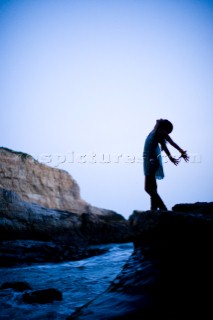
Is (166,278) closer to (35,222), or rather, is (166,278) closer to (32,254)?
(32,254)

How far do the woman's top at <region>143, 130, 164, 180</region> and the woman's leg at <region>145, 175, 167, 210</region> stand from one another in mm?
110

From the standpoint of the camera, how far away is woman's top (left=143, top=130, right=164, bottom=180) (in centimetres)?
454

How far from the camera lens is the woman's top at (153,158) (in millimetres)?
4535

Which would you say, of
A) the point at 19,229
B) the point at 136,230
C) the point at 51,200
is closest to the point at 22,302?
the point at 136,230

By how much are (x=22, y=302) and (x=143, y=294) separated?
1.75m

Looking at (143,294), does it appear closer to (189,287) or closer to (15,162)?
(189,287)

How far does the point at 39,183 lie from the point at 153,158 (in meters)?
24.4

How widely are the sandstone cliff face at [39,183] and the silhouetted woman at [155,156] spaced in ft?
66.1

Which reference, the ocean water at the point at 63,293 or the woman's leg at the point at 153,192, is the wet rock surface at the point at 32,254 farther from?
the woman's leg at the point at 153,192

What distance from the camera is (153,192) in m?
4.38

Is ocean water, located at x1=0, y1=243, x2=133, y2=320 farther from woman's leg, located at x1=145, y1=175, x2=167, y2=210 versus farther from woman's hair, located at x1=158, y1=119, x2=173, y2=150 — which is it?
woman's hair, located at x1=158, y1=119, x2=173, y2=150

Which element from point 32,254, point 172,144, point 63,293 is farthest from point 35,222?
point 172,144

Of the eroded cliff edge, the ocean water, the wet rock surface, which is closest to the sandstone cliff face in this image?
the eroded cliff edge

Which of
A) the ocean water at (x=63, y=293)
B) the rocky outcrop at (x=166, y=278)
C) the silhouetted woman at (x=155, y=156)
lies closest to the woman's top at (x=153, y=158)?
the silhouetted woman at (x=155, y=156)
